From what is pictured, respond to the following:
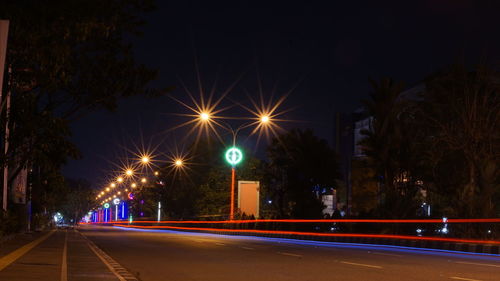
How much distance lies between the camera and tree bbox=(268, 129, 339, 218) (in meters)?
59.3

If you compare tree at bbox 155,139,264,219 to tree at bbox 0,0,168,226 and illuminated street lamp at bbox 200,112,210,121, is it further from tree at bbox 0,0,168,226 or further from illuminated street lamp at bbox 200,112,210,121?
tree at bbox 0,0,168,226

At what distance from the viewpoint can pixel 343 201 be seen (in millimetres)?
128625

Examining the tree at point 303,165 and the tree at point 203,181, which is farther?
the tree at point 203,181

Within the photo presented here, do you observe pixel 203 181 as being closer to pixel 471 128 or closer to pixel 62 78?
pixel 471 128


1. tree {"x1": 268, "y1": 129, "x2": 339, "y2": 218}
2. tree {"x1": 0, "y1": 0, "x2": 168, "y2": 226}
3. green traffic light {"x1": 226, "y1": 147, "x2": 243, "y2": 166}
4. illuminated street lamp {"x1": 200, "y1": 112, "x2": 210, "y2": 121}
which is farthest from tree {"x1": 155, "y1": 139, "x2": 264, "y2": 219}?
Result: tree {"x1": 0, "y1": 0, "x2": 168, "y2": 226}

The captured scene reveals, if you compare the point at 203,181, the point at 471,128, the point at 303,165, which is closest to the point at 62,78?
the point at 471,128

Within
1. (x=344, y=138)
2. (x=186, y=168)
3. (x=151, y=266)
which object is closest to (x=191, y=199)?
(x=186, y=168)

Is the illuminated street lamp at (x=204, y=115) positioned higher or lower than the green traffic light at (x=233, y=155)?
higher

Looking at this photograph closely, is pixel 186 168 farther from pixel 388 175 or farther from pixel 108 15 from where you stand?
pixel 108 15

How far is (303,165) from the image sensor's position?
5953cm

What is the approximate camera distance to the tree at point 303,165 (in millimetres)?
59281

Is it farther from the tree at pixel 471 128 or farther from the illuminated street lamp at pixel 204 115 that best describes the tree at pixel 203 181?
the tree at pixel 471 128

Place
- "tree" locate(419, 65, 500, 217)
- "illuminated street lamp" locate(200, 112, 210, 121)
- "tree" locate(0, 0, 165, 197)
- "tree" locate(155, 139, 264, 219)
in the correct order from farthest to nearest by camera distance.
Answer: "tree" locate(155, 139, 264, 219) < "illuminated street lamp" locate(200, 112, 210, 121) < "tree" locate(419, 65, 500, 217) < "tree" locate(0, 0, 165, 197)

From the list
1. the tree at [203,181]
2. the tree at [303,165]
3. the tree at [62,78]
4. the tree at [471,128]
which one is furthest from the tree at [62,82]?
the tree at [203,181]
